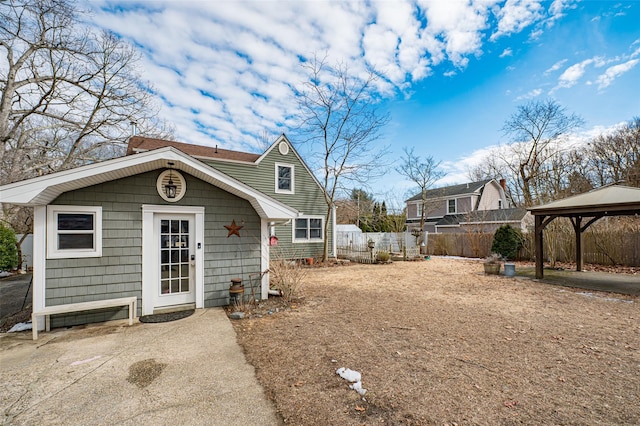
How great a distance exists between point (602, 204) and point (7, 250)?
66.8ft

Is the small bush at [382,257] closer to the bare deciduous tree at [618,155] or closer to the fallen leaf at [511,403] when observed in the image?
the fallen leaf at [511,403]

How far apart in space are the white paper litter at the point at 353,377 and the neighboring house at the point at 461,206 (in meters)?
22.0

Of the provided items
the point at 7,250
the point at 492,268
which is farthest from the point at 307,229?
the point at 7,250

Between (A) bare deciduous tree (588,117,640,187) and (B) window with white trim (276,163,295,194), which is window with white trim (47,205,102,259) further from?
(A) bare deciduous tree (588,117,640,187)

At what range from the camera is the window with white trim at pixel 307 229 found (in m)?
14.5

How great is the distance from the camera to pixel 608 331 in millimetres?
4535

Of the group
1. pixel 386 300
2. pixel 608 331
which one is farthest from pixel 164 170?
pixel 608 331

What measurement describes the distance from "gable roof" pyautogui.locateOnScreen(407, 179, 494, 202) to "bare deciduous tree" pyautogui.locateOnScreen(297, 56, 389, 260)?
13465 mm

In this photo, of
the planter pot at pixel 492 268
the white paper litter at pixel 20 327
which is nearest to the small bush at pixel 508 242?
the planter pot at pixel 492 268

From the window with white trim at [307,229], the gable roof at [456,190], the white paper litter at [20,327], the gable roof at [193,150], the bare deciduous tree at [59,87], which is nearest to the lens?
the white paper litter at [20,327]

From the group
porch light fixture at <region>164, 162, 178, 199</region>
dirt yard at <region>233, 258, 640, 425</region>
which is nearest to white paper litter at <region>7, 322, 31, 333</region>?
porch light fixture at <region>164, 162, 178, 199</region>

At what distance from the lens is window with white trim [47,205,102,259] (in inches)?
185

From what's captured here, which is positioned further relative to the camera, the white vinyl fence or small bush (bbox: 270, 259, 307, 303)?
the white vinyl fence

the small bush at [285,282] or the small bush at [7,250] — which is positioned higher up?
the small bush at [7,250]
